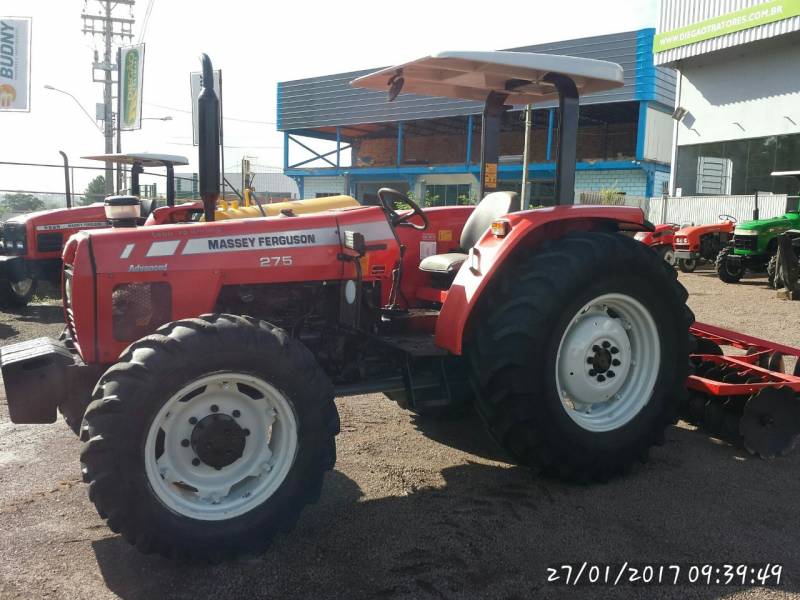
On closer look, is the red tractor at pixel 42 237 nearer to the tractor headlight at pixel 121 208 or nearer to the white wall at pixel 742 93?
the tractor headlight at pixel 121 208

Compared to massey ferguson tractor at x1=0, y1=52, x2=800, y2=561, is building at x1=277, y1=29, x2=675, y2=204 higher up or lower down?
higher up

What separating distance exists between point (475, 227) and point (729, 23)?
1670 centimetres

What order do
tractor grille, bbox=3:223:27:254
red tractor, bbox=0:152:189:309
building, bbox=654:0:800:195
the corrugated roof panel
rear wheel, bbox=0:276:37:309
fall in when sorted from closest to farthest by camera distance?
1. rear wheel, bbox=0:276:37:309
2. red tractor, bbox=0:152:189:309
3. tractor grille, bbox=3:223:27:254
4. the corrugated roof panel
5. building, bbox=654:0:800:195

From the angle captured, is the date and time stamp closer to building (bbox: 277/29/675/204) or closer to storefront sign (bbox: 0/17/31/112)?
building (bbox: 277/29/675/204)

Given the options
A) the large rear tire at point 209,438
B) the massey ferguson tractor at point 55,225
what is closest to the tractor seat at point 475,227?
the large rear tire at point 209,438

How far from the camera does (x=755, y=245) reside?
1323cm

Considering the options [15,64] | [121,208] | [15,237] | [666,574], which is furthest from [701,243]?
[15,64]

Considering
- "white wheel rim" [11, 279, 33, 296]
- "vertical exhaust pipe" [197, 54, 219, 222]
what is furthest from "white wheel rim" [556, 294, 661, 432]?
"white wheel rim" [11, 279, 33, 296]

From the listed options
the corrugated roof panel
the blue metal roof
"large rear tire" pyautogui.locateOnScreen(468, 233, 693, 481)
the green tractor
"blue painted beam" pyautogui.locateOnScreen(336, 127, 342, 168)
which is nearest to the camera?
"large rear tire" pyautogui.locateOnScreen(468, 233, 693, 481)

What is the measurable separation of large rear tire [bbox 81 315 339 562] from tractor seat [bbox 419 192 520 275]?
149 cm

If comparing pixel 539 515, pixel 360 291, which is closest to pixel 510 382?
pixel 539 515

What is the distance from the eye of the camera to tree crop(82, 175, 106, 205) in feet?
57.9

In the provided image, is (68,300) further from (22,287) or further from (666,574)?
(22,287)

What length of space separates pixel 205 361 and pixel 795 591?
2.42m
